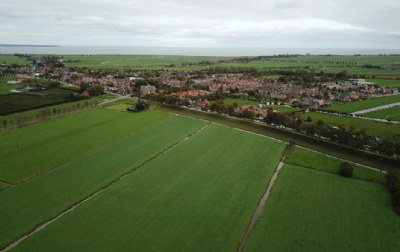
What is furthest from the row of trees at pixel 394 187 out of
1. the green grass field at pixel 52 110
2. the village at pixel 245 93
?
the green grass field at pixel 52 110

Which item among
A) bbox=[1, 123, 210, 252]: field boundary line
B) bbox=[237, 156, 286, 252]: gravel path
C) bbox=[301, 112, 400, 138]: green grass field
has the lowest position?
bbox=[237, 156, 286, 252]: gravel path

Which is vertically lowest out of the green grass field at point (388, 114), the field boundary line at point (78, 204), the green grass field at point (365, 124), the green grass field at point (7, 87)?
the field boundary line at point (78, 204)

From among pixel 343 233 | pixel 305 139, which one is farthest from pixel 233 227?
pixel 305 139

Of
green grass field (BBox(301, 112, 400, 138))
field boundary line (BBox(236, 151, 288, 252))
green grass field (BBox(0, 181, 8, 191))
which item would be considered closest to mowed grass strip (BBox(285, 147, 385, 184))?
field boundary line (BBox(236, 151, 288, 252))

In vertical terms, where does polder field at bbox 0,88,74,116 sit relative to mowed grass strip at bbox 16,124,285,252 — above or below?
above

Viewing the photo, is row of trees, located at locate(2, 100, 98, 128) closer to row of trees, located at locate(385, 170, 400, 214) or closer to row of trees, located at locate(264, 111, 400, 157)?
row of trees, located at locate(264, 111, 400, 157)

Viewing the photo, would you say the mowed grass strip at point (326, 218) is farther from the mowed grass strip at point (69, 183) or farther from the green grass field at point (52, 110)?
the green grass field at point (52, 110)

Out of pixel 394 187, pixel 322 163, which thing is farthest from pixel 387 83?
pixel 394 187

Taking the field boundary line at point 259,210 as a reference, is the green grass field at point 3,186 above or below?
above
